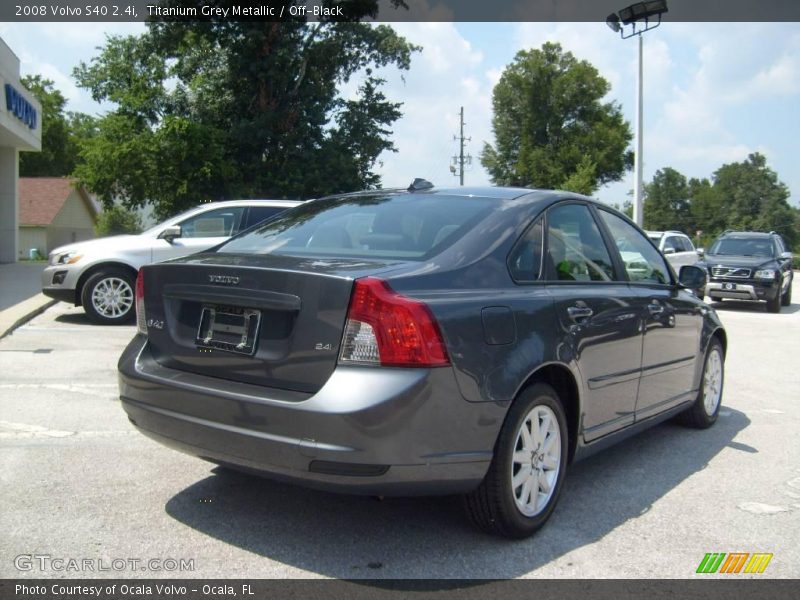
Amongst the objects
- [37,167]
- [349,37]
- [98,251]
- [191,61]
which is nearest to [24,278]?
[98,251]

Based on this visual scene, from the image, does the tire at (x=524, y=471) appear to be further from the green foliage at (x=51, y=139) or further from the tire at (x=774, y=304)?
the green foliage at (x=51, y=139)

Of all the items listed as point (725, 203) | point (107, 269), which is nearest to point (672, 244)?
point (107, 269)

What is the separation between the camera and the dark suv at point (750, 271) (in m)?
16.2

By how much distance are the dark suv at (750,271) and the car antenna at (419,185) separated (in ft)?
45.1

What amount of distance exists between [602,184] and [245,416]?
187ft

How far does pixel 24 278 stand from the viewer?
17359 mm

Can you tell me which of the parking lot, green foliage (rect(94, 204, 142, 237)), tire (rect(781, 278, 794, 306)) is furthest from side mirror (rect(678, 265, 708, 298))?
green foliage (rect(94, 204, 142, 237))

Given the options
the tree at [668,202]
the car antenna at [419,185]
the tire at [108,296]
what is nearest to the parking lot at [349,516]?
the car antenna at [419,185]

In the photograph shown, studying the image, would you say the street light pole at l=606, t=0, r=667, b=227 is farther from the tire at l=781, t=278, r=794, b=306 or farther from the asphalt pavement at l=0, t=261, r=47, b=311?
the asphalt pavement at l=0, t=261, r=47, b=311

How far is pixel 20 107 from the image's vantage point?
22141mm

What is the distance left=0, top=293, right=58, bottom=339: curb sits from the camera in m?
9.52

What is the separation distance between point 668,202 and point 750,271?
352 feet

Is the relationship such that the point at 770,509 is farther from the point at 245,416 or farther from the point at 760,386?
the point at 760,386

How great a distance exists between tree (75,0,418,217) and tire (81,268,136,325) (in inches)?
532
